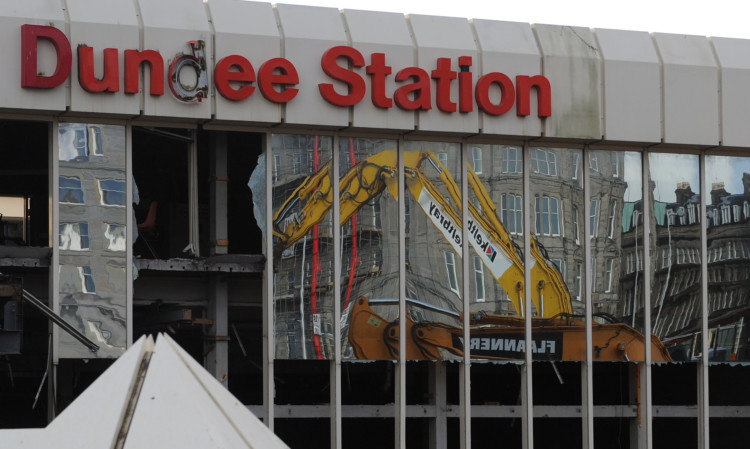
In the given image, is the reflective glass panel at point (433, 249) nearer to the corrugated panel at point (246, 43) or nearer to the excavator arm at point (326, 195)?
the excavator arm at point (326, 195)

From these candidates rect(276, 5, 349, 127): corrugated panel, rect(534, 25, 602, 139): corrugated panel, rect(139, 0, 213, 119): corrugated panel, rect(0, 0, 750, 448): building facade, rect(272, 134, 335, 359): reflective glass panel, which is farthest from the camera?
rect(534, 25, 602, 139): corrugated panel

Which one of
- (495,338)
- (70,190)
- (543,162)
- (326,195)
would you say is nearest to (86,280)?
(70,190)

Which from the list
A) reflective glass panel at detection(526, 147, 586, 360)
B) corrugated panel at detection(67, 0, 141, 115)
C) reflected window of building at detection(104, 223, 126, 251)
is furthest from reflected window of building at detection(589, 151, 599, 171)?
reflected window of building at detection(104, 223, 126, 251)

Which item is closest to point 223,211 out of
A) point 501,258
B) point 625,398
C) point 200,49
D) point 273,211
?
point 273,211

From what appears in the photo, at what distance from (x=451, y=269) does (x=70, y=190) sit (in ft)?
20.1

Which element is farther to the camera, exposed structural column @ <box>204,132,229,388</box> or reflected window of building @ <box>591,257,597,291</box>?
reflected window of building @ <box>591,257,597,291</box>

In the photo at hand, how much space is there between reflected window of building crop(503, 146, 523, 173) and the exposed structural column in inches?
179

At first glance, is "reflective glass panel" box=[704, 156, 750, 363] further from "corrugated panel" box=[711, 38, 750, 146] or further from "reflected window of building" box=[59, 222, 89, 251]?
"reflected window of building" box=[59, 222, 89, 251]

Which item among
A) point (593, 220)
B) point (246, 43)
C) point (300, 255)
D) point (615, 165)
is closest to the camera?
point (246, 43)

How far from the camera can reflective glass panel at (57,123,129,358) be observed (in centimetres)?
1930

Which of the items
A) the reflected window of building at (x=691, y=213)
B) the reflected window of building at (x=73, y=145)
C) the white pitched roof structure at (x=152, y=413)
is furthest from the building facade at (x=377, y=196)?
the white pitched roof structure at (x=152, y=413)

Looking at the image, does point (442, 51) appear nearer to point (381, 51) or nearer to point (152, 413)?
point (381, 51)

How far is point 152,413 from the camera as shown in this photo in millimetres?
7145

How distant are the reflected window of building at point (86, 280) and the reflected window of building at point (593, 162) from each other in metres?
8.41
